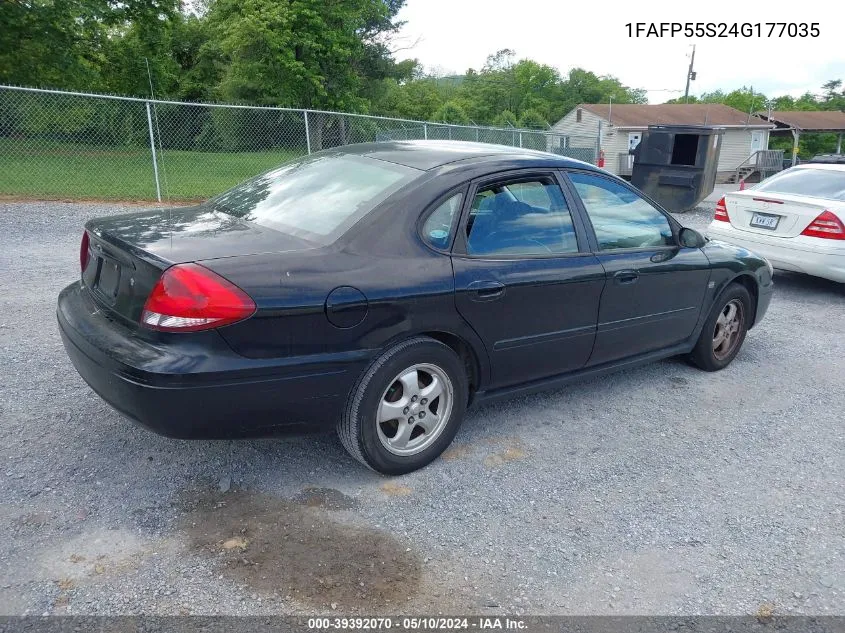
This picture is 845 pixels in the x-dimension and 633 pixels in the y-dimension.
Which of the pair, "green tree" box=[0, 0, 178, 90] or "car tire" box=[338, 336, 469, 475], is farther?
"green tree" box=[0, 0, 178, 90]

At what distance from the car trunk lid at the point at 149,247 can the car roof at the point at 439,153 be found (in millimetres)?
881

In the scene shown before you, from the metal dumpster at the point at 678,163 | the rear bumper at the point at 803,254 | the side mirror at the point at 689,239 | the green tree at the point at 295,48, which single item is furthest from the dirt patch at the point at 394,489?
the green tree at the point at 295,48

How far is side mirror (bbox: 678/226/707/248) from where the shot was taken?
14.7 ft

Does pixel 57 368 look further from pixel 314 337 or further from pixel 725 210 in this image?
pixel 725 210

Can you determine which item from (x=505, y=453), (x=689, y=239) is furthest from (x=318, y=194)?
(x=689, y=239)

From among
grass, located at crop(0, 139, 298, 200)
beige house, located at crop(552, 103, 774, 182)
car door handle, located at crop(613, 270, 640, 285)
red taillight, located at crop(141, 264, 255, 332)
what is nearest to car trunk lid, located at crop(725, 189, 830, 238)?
car door handle, located at crop(613, 270, 640, 285)

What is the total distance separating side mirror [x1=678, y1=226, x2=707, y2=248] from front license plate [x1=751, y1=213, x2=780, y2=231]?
366 cm

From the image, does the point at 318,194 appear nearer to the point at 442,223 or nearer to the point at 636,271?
the point at 442,223

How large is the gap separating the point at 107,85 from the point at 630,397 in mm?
35081

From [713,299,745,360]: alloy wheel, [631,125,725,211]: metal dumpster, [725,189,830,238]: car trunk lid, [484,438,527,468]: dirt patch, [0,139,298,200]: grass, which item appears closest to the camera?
[484,438,527,468]: dirt patch

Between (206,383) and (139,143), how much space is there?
14.2m

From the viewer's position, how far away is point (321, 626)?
2357mm

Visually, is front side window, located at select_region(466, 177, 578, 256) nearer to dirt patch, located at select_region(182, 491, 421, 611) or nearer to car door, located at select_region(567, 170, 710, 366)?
car door, located at select_region(567, 170, 710, 366)

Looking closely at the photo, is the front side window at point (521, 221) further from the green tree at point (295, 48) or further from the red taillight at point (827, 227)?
the green tree at point (295, 48)
